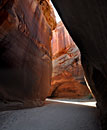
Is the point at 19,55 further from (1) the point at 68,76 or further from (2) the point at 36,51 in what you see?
(1) the point at 68,76

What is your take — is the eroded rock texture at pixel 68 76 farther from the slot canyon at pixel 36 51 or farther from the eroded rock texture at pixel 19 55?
the eroded rock texture at pixel 19 55

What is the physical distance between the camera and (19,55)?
4043 millimetres

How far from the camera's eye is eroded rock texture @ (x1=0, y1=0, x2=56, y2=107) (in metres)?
3.37

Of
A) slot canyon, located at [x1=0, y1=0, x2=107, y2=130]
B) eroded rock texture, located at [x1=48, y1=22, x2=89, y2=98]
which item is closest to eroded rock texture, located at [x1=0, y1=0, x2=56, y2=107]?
slot canyon, located at [x1=0, y1=0, x2=107, y2=130]

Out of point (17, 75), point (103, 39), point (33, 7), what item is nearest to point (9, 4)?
point (33, 7)

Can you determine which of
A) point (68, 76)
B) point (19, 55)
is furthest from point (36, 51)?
point (68, 76)

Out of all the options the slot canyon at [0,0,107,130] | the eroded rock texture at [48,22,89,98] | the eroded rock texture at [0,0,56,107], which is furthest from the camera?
the eroded rock texture at [48,22,89,98]

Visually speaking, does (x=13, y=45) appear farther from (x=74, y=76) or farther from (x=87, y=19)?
(x=74, y=76)

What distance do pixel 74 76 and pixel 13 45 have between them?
11295 millimetres

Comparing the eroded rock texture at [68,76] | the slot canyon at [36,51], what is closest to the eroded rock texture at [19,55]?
the slot canyon at [36,51]

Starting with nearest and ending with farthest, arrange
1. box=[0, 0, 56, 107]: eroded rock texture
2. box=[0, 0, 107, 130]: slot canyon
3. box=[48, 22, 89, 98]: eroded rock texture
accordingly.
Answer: box=[0, 0, 107, 130]: slot canyon < box=[0, 0, 56, 107]: eroded rock texture < box=[48, 22, 89, 98]: eroded rock texture

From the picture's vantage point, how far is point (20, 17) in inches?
154

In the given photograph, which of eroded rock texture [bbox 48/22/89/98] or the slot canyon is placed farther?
eroded rock texture [bbox 48/22/89/98]

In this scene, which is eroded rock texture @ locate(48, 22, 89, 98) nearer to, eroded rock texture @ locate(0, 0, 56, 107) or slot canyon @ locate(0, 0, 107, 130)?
slot canyon @ locate(0, 0, 107, 130)
